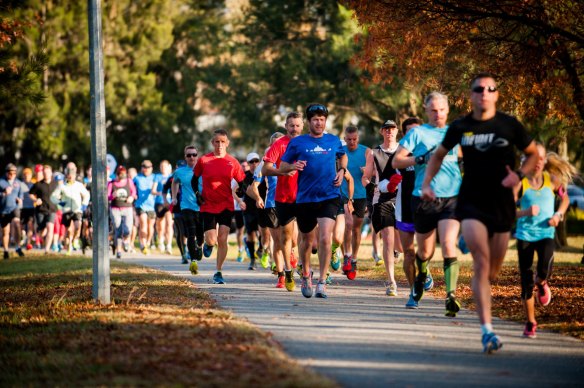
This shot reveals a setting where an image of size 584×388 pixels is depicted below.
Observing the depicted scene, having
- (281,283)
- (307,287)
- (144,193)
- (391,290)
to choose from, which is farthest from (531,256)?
(144,193)

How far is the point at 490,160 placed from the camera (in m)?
8.73

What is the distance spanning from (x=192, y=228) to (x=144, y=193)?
26.0 feet

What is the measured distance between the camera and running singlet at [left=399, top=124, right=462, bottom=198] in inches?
430

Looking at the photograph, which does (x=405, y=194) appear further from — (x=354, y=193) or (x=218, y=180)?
(x=354, y=193)

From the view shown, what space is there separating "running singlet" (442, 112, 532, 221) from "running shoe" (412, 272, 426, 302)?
9.70ft

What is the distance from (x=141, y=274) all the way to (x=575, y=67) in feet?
25.2

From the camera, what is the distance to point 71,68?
5044cm

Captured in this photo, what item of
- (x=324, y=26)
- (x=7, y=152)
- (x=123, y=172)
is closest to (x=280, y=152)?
(x=123, y=172)

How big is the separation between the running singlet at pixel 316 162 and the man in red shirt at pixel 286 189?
0.31 meters

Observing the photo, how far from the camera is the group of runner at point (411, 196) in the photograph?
875cm

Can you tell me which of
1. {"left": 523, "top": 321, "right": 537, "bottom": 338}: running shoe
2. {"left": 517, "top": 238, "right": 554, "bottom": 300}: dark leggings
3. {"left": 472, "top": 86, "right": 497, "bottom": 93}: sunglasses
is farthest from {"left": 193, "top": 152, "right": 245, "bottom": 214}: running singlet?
{"left": 472, "top": 86, "right": 497, "bottom": 93}: sunglasses

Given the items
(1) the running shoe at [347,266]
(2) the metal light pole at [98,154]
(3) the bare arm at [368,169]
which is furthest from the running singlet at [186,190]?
(2) the metal light pole at [98,154]

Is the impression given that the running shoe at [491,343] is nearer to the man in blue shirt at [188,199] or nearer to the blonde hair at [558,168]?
the blonde hair at [558,168]

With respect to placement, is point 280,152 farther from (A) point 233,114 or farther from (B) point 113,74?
(B) point 113,74
